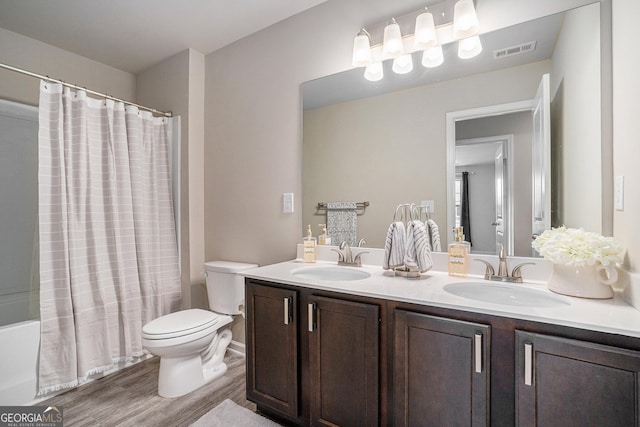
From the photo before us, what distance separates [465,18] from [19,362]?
310cm

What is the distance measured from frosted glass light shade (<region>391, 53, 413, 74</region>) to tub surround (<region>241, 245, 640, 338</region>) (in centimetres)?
106

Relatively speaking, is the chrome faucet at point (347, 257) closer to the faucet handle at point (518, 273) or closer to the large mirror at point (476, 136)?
the large mirror at point (476, 136)

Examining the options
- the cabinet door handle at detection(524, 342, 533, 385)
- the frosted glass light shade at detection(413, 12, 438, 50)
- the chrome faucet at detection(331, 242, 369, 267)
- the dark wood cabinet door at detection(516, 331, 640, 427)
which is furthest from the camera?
the chrome faucet at detection(331, 242, 369, 267)

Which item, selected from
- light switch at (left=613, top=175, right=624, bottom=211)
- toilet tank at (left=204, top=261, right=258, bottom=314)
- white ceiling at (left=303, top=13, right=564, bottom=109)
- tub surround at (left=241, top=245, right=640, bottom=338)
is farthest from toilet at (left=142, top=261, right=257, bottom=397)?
light switch at (left=613, top=175, right=624, bottom=211)

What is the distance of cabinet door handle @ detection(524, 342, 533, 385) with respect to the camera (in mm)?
963

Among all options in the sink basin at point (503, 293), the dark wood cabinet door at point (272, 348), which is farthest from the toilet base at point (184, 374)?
the sink basin at point (503, 293)

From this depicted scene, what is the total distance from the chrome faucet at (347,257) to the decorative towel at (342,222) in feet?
0.26

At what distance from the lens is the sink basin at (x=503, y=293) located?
1244 millimetres

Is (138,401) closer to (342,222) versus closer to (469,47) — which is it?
(342,222)

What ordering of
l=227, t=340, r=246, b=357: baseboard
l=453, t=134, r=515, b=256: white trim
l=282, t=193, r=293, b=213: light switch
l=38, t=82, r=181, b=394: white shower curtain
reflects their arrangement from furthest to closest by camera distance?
l=227, t=340, r=246, b=357: baseboard
l=282, t=193, r=293, b=213: light switch
l=38, t=82, r=181, b=394: white shower curtain
l=453, t=134, r=515, b=256: white trim

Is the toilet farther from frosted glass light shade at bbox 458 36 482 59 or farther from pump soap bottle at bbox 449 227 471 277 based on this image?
frosted glass light shade at bbox 458 36 482 59

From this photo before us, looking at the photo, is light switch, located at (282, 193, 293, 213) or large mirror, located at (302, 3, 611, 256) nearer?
large mirror, located at (302, 3, 611, 256)

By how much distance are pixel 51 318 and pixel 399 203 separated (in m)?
2.27

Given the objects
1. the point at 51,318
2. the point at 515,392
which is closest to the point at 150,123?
the point at 51,318
